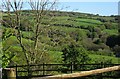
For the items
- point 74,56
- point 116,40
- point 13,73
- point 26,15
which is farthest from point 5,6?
point 116,40

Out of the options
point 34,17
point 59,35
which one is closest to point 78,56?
point 59,35

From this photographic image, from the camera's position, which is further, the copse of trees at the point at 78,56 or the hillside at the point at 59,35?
the copse of trees at the point at 78,56

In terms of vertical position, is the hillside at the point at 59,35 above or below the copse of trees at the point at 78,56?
above

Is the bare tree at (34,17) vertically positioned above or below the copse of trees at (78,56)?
above

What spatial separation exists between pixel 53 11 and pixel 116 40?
11.2 m

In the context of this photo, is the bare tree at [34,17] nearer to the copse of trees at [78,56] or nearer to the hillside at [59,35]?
the hillside at [59,35]

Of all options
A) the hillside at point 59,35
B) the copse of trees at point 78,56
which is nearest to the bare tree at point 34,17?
the hillside at point 59,35

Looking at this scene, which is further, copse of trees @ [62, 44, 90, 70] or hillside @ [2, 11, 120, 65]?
copse of trees @ [62, 44, 90, 70]

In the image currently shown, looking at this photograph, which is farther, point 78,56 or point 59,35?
point 59,35

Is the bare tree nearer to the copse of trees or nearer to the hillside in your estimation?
the hillside

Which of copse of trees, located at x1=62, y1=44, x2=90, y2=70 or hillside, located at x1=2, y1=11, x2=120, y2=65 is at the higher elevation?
hillside, located at x1=2, y1=11, x2=120, y2=65

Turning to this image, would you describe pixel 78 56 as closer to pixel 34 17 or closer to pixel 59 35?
pixel 59 35

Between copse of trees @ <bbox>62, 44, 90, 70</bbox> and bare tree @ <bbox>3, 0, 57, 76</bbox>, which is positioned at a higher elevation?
bare tree @ <bbox>3, 0, 57, 76</bbox>

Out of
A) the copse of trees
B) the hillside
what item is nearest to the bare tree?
the hillside
